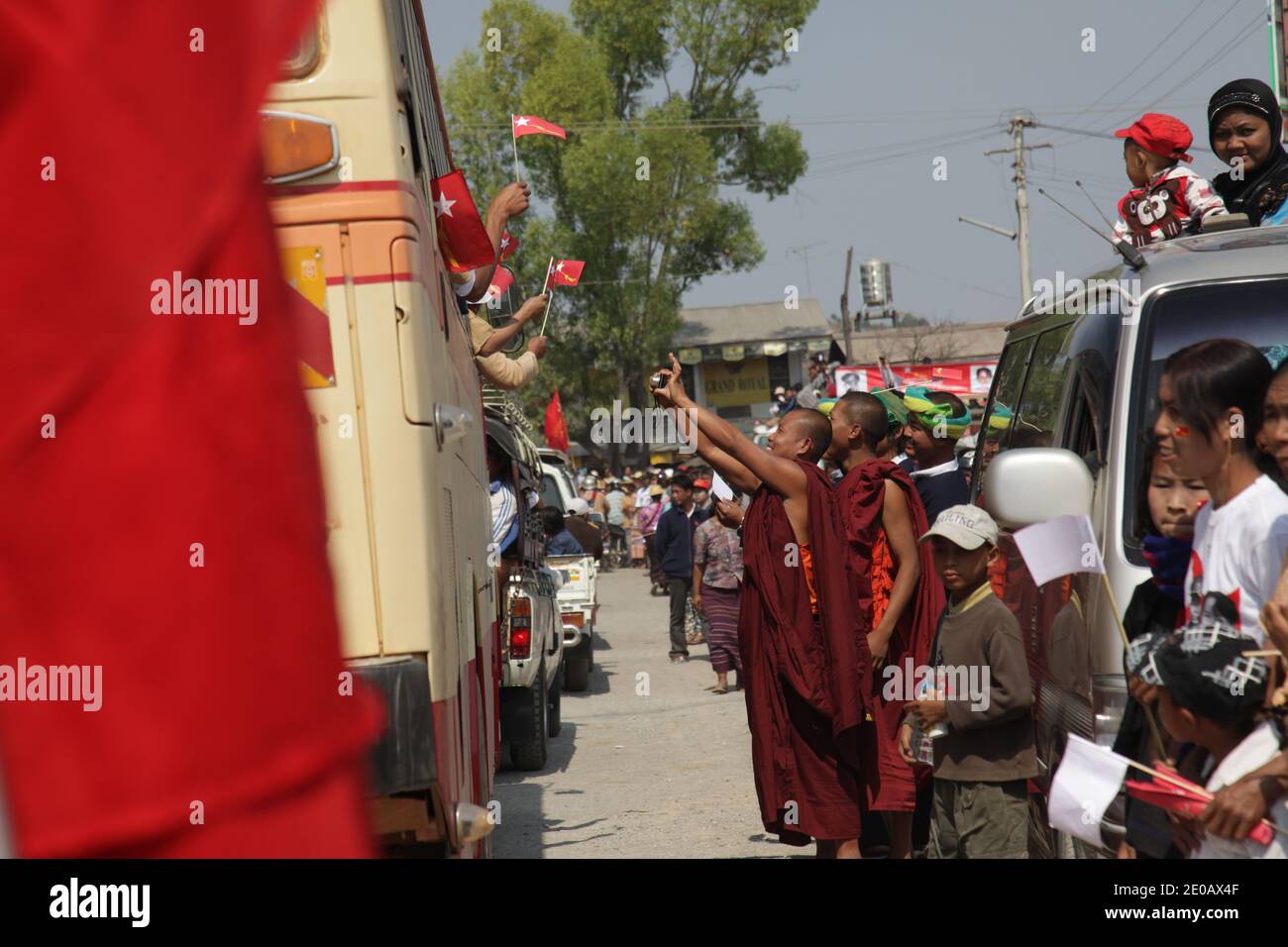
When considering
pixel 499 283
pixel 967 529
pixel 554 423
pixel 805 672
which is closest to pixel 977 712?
pixel 967 529

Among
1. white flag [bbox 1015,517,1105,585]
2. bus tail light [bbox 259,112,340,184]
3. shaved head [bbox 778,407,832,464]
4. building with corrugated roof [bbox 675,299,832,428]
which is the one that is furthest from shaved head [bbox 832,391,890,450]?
building with corrugated roof [bbox 675,299,832,428]

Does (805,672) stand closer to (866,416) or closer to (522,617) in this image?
(866,416)

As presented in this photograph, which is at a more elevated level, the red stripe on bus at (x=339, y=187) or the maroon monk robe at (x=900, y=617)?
the red stripe on bus at (x=339, y=187)

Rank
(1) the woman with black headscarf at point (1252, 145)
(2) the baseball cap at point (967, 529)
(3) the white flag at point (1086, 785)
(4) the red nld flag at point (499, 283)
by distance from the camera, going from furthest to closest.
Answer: (4) the red nld flag at point (499, 283) < (1) the woman with black headscarf at point (1252, 145) < (2) the baseball cap at point (967, 529) < (3) the white flag at point (1086, 785)

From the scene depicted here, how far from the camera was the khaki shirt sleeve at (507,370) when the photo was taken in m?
7.83

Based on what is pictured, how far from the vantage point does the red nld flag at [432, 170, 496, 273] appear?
554 centimetres

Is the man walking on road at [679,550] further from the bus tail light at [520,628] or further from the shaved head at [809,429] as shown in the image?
the shaved head at [809,429]

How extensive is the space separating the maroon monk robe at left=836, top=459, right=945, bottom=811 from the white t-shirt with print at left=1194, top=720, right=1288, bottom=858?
122 inches

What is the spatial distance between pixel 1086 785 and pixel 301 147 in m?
2.51

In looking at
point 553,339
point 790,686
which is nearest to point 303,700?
point 790,686

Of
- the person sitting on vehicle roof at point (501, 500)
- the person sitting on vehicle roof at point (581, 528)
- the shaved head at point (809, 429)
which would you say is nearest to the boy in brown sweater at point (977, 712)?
the shaved head at point (809, 429)

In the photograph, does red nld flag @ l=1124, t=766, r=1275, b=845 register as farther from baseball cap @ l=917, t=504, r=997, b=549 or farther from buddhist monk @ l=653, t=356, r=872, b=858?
buddhist monk @ l=653, t=356, r=872, b=858

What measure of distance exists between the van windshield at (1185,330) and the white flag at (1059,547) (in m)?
0.73

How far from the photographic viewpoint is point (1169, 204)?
5613mm
